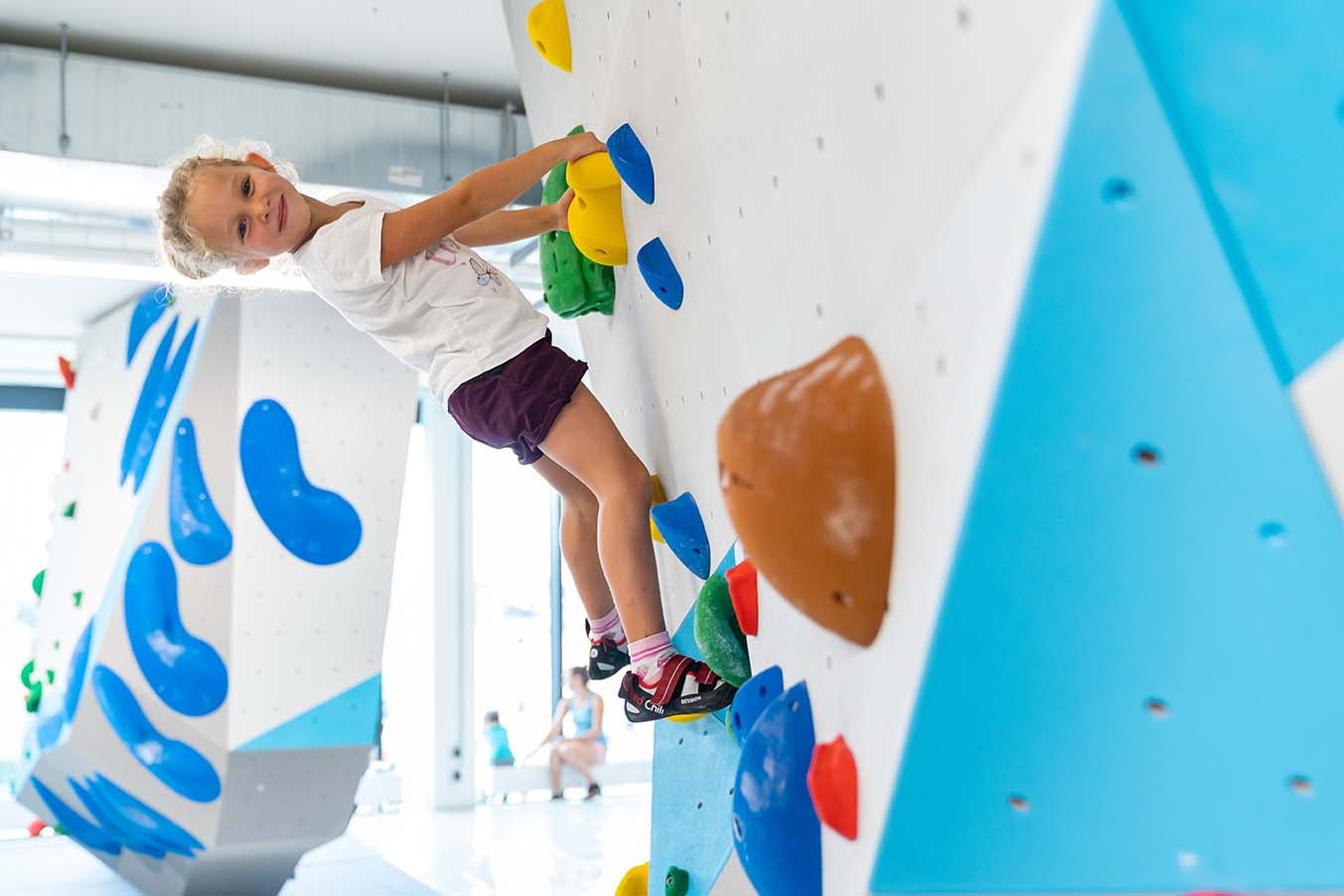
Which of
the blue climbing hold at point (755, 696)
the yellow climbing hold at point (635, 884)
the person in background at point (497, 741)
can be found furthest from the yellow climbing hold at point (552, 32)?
the person in background at point (497, 741)

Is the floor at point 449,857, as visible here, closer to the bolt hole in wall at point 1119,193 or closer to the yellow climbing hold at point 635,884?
the yellow climbing hold at point 635,884

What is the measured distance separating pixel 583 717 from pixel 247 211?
7.06m

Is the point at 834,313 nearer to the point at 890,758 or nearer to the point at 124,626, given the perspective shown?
the point at 890,758

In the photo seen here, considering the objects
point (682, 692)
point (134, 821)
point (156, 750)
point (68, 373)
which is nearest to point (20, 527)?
point (68, 373)

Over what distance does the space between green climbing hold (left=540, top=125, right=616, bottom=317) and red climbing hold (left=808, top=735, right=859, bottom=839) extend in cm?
111

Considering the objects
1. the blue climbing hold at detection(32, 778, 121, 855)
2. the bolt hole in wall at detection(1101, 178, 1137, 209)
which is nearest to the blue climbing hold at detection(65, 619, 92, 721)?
the blue climbing hold at detection(32, 778, 121, 855)

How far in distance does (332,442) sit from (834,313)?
12.2ft

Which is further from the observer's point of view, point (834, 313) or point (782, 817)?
point (782, 817)

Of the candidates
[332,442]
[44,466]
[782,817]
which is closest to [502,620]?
[44,466]

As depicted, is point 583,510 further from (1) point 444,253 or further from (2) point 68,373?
(2) point 68,373

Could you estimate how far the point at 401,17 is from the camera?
151 inches

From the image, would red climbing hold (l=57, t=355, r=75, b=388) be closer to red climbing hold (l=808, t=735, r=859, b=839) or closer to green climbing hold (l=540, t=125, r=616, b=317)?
green climbing hold (l=540, t=125, r=616, b=317)

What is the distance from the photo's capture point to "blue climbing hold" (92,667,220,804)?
425 cm

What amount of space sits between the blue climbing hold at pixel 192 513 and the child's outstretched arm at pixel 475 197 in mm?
2691
